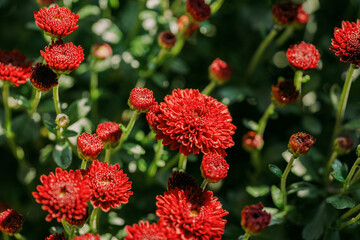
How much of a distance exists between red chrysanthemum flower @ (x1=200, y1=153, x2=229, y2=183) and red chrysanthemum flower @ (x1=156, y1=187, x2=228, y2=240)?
8 centimetres

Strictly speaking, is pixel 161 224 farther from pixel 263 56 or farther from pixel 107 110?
pixel 263 56

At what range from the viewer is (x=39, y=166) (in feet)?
6.08

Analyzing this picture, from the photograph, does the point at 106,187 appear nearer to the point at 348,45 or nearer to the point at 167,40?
the point at 167,40

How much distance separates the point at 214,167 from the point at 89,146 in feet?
1.27

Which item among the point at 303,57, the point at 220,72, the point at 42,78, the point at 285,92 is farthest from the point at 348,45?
the point at 42,78

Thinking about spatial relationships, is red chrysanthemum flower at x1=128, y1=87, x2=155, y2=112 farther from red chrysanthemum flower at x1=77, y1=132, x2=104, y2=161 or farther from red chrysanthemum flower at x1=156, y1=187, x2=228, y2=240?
red chrysanthemum flower at x1=156, y1=187, x2=228, y2=240

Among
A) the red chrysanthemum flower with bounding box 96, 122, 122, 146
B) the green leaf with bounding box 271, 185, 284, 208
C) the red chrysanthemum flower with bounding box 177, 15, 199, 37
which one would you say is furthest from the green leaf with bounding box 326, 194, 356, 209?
the red chrysanthemum flower with bounding box 177, 15, 199, 37

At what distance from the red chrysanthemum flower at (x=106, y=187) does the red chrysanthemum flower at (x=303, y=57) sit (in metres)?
0.73

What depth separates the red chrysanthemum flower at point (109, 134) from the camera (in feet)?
4.55

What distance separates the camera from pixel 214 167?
1.28 metres

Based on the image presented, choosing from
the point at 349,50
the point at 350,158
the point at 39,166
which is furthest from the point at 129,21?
the point at 350,158

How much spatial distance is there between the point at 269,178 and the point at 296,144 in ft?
1.71

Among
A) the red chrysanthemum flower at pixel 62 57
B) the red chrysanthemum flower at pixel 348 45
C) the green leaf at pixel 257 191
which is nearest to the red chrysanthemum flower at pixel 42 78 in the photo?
the red chrysanthemum flower at pixel 62 57

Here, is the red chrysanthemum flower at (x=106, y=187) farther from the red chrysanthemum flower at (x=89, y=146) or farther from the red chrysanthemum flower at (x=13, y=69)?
the red chrysanthemum flower at (x=13, y=69)
